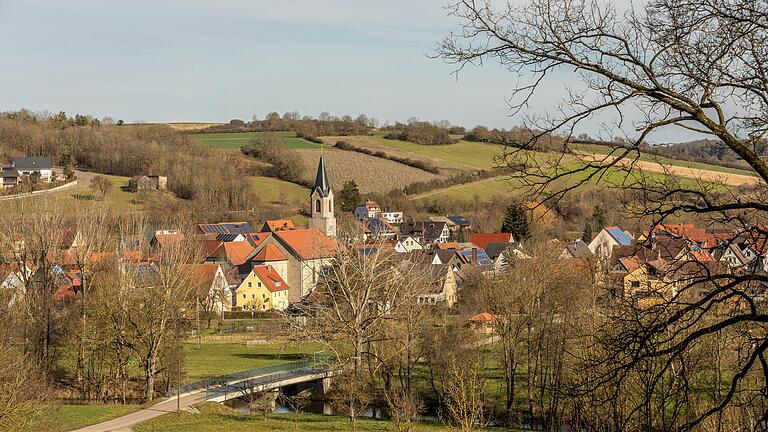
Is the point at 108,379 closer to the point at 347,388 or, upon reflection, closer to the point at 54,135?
the point at 347,388

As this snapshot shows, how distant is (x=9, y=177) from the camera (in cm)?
10362

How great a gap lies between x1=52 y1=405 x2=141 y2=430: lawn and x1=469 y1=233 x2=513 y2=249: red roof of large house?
5761cm

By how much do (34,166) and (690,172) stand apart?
113188 mm

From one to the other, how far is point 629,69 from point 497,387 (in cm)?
3340

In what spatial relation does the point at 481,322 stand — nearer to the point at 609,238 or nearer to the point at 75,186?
the point at 609,238

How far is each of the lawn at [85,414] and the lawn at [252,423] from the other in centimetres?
203

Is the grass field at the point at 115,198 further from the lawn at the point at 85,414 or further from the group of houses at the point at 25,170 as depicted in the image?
the lawn at the point at 85,414

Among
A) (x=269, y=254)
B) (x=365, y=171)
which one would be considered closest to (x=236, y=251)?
(x=269, y=254)

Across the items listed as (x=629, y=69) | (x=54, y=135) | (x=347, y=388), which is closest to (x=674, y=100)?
(x=629, y=69)

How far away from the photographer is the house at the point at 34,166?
10731 centimetres

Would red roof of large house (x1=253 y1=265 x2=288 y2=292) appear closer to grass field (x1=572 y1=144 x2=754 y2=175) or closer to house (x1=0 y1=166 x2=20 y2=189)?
house (x1=0 y1=166 x2=20 y2=189)

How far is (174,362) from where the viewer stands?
37094mm

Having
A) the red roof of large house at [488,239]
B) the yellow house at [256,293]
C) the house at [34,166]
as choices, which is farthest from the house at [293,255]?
the house at [34,166]

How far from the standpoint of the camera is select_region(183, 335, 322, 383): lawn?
4216 cm
